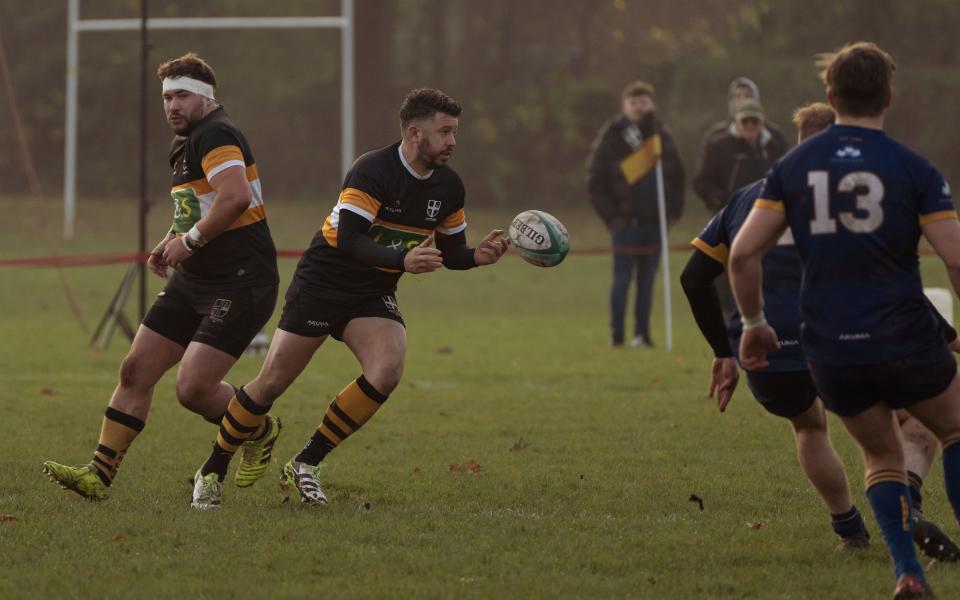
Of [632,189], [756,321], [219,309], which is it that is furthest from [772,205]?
[632,189]

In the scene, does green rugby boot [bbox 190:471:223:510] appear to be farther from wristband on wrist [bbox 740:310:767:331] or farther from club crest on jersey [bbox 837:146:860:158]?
club crest on jersey [bbox 837:146:860:158]

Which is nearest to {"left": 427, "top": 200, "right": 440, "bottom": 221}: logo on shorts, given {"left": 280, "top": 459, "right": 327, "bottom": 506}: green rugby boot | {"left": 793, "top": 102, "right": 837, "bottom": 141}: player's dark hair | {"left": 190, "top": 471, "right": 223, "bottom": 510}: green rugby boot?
{"left": 280, "top": 459, "right": 327, "bottom": 506}: green rugby boot

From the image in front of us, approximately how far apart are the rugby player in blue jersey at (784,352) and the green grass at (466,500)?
0.19 meters

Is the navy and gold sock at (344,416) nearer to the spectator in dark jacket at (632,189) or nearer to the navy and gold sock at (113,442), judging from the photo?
the navy and gold sock at (113,442)

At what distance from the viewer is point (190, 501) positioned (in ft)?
25.6

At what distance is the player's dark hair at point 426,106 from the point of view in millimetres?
7520

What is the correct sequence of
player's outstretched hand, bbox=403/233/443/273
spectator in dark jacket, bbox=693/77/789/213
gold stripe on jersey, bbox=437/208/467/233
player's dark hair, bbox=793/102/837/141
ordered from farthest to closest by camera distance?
spectator in dark jacket, bbox=693/77/789/213 → gold stripe on jersey, bbox=437/208/467/233 → player's outstretched hand, bbox=403/233/443/273 → player's dark hair, bbox=793/102/837/141

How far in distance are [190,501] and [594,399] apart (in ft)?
16.2

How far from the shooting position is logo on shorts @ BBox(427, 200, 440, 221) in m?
7.70

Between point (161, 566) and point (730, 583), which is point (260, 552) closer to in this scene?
point (161, 566)

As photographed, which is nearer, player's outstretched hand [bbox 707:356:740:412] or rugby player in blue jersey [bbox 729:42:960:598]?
rugby player in blue jersey [bbox 729:42:960:598]

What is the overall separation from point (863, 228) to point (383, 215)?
2.87 metres

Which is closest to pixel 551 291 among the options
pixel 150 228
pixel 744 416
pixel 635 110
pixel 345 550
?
pixel 635 110

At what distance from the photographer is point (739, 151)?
608 inches
